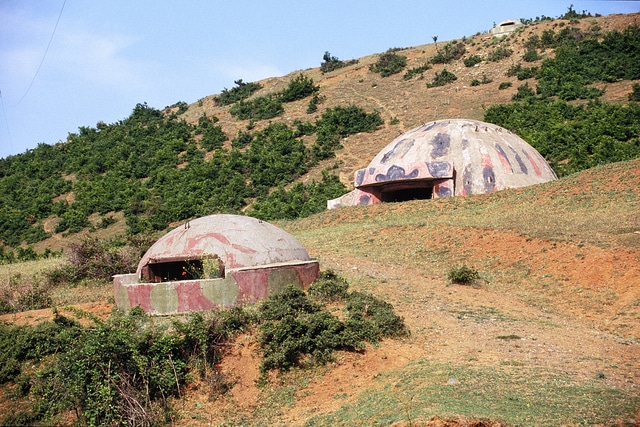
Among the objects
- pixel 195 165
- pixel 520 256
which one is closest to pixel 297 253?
pixel 520 256

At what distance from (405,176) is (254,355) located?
14054 mm

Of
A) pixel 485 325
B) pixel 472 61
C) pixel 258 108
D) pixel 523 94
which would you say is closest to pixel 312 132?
pixel 258 108

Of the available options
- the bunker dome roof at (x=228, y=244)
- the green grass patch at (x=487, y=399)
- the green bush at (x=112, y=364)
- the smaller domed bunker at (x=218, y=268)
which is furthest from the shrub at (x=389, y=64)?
the green grass patch at (x=487, y=399)

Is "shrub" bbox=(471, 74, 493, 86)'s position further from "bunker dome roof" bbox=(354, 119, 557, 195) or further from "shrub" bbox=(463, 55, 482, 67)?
"bunker dome roof" bbox=(354, 119, 557, 195)

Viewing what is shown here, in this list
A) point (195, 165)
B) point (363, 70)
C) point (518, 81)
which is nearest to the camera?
point (195, 165)

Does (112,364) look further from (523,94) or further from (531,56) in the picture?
(531,56)

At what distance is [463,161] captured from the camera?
2388 centimetres

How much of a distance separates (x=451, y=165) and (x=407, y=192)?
3.41 meters

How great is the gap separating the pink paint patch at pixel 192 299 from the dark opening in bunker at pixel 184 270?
46 centimetres

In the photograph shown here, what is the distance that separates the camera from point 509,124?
3638cm

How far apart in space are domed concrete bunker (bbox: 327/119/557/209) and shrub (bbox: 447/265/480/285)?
8778mm

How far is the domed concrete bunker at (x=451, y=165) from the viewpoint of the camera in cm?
2339

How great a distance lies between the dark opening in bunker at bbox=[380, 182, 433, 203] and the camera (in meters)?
24.4

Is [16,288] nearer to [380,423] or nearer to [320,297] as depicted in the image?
[320,297]
